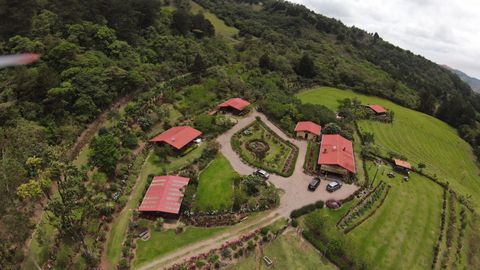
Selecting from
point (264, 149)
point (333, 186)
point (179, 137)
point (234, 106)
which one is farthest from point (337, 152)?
point (179, 137)

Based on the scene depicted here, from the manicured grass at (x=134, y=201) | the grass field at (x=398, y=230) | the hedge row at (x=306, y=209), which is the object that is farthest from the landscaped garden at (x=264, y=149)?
the grass field at (x=398, y=230)

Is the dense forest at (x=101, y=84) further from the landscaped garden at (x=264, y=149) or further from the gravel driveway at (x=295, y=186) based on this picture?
the gravel driveway at (x=295, y=186)

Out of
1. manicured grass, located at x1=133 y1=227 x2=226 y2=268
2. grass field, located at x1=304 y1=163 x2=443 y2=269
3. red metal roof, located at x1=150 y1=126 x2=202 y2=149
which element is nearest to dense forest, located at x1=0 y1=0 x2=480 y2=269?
red metal roof, located at x1=150 y1=126 x2=202 y2=149

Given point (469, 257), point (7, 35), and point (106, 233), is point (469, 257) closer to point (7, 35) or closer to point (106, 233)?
point (106, 233)

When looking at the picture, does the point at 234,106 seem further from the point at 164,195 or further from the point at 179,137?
the point at 164,195

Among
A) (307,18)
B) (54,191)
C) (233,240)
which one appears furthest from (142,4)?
(307,18)

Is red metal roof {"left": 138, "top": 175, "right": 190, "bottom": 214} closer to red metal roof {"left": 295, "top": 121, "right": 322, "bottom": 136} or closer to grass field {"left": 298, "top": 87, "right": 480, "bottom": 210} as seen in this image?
red metal roof {"left": 295, "top": 121, "right": 322, "bottom": 136}
